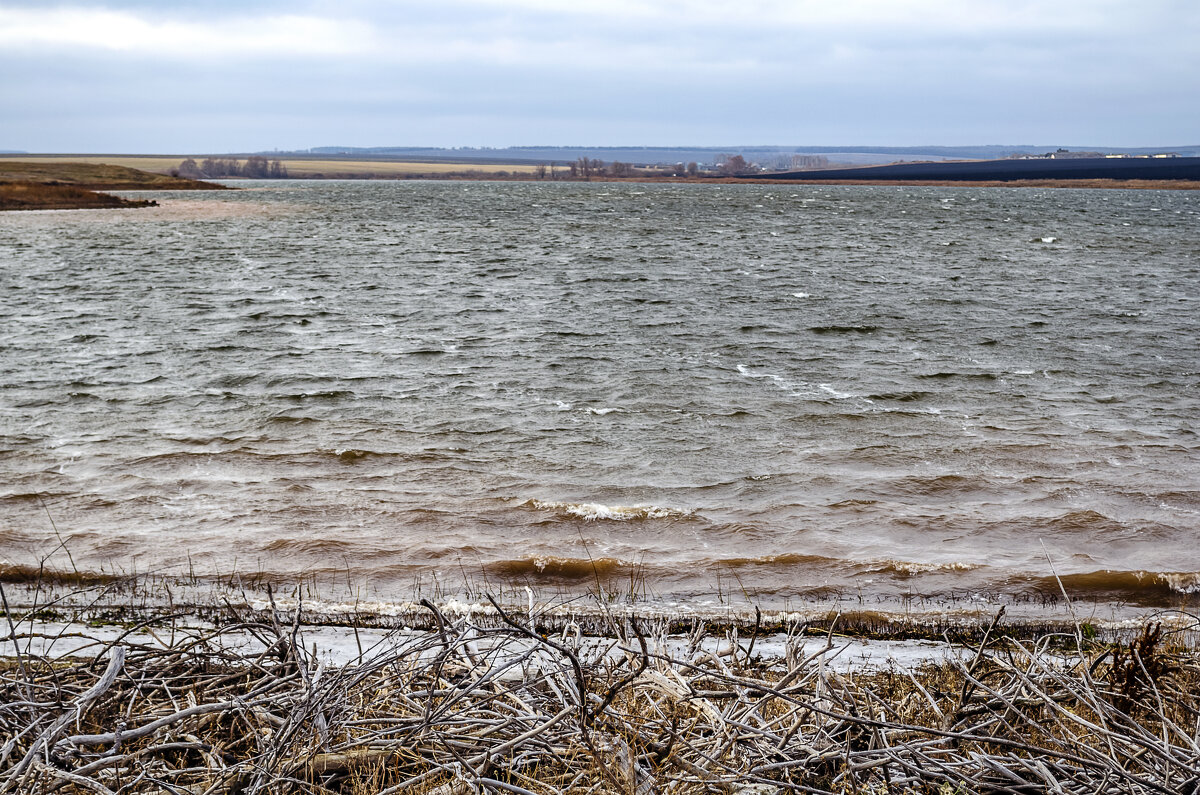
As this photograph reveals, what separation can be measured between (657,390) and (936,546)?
691cm

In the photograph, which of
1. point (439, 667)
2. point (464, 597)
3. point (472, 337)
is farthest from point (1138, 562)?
point (472, 337)

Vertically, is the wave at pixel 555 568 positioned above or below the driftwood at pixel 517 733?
below

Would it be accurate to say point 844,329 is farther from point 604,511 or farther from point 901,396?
point 604,511

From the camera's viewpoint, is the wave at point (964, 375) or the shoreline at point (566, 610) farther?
the wave at point (964, 375)

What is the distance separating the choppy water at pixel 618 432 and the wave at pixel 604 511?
4 centimetres

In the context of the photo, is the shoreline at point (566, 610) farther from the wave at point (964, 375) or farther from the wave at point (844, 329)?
the wave at point (844, 329)

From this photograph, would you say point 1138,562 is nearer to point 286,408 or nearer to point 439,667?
point 439,667

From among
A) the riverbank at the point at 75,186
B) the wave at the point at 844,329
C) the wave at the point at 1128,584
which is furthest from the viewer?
the riverbank at the point at 75,186

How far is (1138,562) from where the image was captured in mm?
7695

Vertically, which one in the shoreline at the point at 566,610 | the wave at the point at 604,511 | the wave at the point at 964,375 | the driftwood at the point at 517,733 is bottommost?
the wave at the point at 604,511

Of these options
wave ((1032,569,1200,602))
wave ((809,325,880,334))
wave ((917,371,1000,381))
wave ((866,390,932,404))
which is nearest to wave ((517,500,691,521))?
wave ((1032,569,1200,602))

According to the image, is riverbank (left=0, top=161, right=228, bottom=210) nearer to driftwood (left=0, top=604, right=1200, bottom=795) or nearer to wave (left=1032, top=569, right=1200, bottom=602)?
driftwood (left=0, top=604, right=1200, bottom=795)

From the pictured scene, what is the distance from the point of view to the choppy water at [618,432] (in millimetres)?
7930

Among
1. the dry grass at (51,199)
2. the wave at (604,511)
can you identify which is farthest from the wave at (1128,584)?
the dry grass at (51,199)
